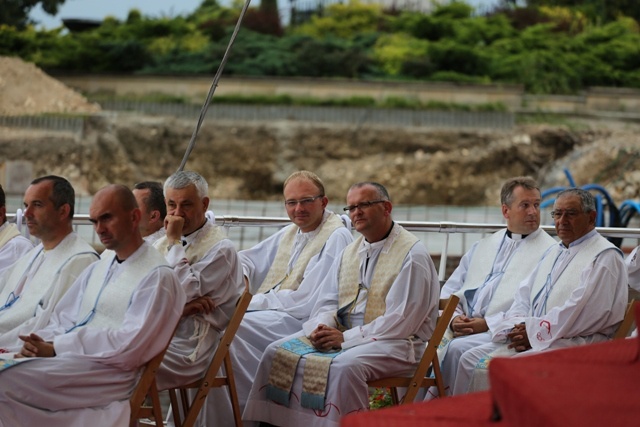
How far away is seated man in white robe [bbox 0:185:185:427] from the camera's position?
4344 millimetres

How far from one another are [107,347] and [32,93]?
104 feet

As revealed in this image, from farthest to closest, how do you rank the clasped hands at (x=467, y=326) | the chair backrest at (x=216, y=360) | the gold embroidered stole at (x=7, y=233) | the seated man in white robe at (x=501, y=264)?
1. the gold embroidered stole at (x=7, y=233)
2. the seated man in white robe at (x=501, y=264)
3. the clasped hands at (x=467, y=326)
4. the chair backrest at (x=216, y=360)

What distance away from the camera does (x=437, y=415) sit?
2.44 metres

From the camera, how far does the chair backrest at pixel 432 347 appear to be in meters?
4.87

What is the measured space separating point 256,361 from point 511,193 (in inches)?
68.3

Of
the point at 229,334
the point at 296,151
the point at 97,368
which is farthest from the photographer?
the point at 296,151

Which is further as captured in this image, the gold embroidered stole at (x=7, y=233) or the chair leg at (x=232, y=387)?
the gold embroidered stole at (x=7, y=233)

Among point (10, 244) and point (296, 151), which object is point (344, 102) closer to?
point (296, 151)

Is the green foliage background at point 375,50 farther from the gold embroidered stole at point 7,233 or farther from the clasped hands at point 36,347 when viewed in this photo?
the clasped hands at point 36,347

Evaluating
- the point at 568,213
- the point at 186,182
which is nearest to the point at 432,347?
the point at 568,213

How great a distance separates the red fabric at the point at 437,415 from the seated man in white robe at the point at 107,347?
200 cm

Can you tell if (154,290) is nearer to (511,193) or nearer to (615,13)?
(511,193)

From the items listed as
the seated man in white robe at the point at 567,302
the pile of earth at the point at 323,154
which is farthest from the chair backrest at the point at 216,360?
the pile of earth at the point at 323,154

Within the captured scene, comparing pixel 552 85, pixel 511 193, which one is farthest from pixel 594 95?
pixel 511 193
